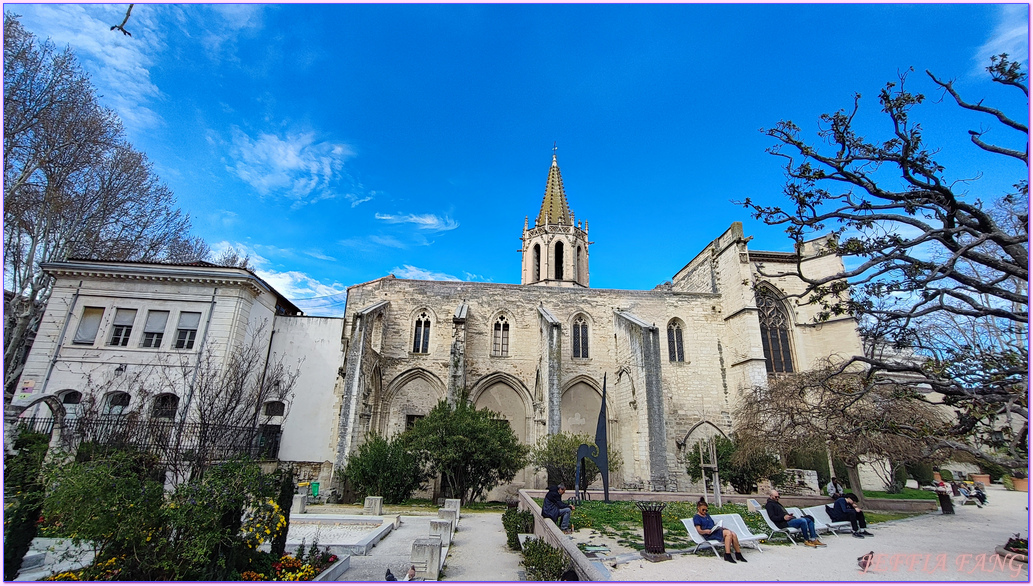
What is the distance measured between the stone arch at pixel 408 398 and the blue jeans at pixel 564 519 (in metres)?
10.9

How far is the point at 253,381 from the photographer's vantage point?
17438mm

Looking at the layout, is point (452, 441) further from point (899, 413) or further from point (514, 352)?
point (899, 413)

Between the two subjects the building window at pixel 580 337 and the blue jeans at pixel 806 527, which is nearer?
the blue jeans at pixel 806 527

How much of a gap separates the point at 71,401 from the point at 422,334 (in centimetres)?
1213

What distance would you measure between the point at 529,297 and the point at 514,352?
2.80 m

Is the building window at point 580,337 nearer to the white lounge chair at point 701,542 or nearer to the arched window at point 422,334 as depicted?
the arched window at point 422,334

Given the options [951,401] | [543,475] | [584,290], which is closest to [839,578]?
[951,401]

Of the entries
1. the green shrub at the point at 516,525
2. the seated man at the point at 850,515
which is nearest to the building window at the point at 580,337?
the green shrub at the point at 516,525

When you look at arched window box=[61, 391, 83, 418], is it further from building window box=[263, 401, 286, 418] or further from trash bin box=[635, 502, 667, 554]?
trash bin box=[635, 502, 667, 554]

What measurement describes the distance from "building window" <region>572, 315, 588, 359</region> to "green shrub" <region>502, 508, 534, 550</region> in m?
11.9

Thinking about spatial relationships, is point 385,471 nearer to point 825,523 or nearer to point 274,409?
point 274,409

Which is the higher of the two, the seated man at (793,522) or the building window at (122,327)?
the building window at (122,327)

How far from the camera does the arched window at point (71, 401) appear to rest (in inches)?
614

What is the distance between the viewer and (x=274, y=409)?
18.4 m
